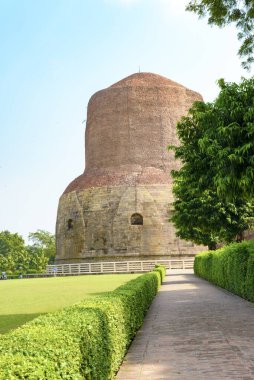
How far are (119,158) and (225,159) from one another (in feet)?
110

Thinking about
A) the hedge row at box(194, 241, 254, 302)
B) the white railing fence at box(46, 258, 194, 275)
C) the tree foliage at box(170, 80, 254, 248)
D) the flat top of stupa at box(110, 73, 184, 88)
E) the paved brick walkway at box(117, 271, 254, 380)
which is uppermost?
the flat top of stupa at box(110, 73, 184, 88)

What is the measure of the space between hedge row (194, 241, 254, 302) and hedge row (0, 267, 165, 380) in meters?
6.76

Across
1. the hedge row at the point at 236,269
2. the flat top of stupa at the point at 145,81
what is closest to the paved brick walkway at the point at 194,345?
the hedge row at the point at 236,269

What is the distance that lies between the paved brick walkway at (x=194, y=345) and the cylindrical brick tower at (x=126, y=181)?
26991mm

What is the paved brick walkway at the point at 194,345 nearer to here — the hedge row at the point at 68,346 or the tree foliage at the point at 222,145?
the hedge row at the point at 68,346

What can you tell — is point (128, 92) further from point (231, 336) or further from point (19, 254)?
point (231, 336)

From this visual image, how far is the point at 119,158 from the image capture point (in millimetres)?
42219

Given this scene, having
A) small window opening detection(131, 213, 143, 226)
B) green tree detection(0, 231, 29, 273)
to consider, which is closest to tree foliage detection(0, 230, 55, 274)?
green tree detection(0, 231, 29, 273)

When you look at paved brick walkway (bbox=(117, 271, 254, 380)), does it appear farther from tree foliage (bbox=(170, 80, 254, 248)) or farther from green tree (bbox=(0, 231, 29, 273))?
green tree (bbox=(0, 231, 29, 273))

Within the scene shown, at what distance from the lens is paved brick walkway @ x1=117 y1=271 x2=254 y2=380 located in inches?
181

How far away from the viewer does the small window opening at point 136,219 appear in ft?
127

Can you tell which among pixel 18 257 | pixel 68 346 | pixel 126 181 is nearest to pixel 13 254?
pixel 18 257

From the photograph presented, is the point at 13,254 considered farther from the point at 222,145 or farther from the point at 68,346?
the point at 68,346

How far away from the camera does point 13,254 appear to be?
60.7 meters
